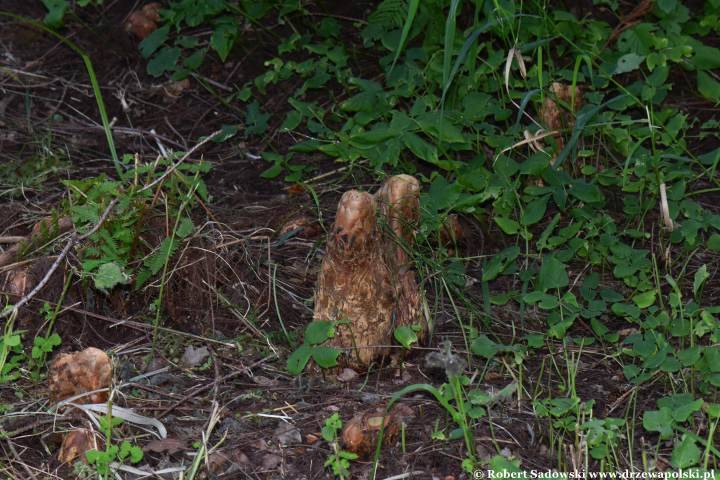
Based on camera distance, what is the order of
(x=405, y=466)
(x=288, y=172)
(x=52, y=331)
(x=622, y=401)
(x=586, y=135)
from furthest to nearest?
1. (x=288, y=172)
2. (x=586, y=135)
3. (x=52, y=331)
4. (x=622, y=401)
5. (x=405, y=466)

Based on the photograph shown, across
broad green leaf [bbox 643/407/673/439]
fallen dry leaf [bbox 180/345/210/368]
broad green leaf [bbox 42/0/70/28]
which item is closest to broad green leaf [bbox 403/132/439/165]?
fallen dry leaf [bbox 180/345/210/368]

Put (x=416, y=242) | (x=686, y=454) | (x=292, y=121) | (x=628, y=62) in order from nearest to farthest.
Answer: (x=686, y=454) < (x=416, y=242) < (x=628, y=62) < (x=292, y=121)

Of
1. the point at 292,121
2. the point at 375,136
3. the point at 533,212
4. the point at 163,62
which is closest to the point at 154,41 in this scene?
the point at 163,62

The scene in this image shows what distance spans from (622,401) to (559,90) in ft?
4.64

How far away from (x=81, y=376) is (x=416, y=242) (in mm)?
1125

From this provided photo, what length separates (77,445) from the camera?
240cm

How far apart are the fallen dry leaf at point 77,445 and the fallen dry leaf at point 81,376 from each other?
0.15m

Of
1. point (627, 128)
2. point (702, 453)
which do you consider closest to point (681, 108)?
point (627, 128)

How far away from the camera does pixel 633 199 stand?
339 centimetres

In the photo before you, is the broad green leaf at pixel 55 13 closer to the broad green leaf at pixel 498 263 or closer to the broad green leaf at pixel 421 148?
the broad green leaf at pixel 421 148

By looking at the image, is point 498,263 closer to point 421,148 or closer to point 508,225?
point 508,225

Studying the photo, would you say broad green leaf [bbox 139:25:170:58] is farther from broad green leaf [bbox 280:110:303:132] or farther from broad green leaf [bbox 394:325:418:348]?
broad green leaf [bbox 394:325:418:348]

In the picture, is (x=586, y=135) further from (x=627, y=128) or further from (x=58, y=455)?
(x=58, y=455)

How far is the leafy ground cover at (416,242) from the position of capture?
8.16 ft
